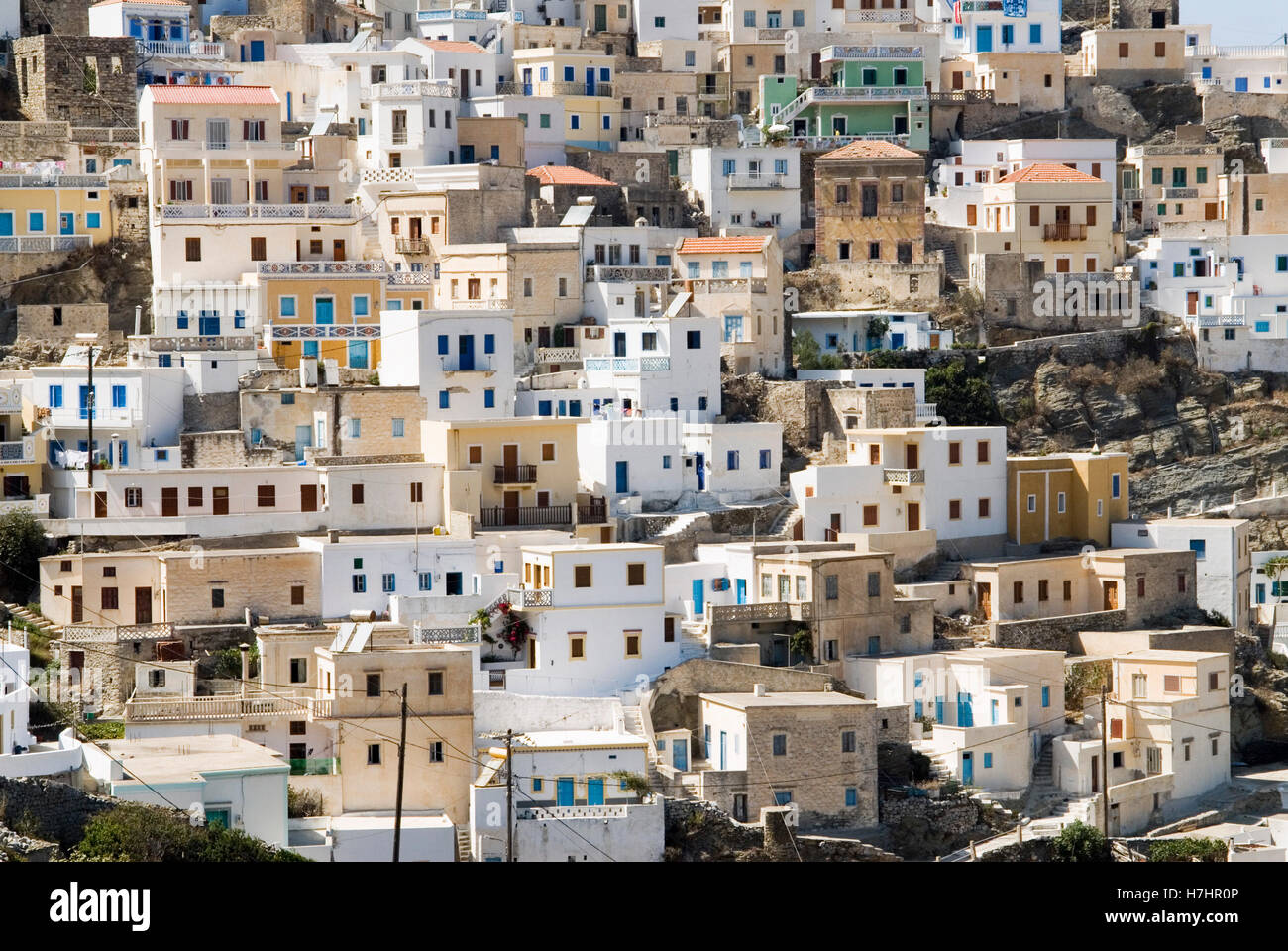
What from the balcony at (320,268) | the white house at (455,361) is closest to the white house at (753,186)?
the balcony at (320,268)

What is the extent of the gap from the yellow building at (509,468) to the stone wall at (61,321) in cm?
805

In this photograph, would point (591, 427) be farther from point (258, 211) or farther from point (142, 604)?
point (258, 211)

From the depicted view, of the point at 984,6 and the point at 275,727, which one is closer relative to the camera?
the point at 275,727

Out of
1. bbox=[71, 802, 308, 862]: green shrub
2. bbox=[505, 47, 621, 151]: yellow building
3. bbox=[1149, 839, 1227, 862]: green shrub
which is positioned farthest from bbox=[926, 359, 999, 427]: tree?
bbox=[71, 802, 308, 862]: green shrub

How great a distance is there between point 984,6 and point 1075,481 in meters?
21.2

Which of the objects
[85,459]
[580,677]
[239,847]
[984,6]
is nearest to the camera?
[239,847]

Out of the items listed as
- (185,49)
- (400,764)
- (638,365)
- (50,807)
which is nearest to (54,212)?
(185,49)

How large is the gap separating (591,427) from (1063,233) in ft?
51.9

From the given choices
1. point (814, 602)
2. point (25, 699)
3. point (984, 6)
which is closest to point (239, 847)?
point (25, 699)

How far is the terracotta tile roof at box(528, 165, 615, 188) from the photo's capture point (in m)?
49.4

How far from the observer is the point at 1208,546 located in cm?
4262

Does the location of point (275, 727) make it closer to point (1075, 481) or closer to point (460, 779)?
point (460, 779)

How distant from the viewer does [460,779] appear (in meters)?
30.5

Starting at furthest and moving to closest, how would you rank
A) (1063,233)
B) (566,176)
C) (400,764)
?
(1063,233)
(566,176)
(400,764)
